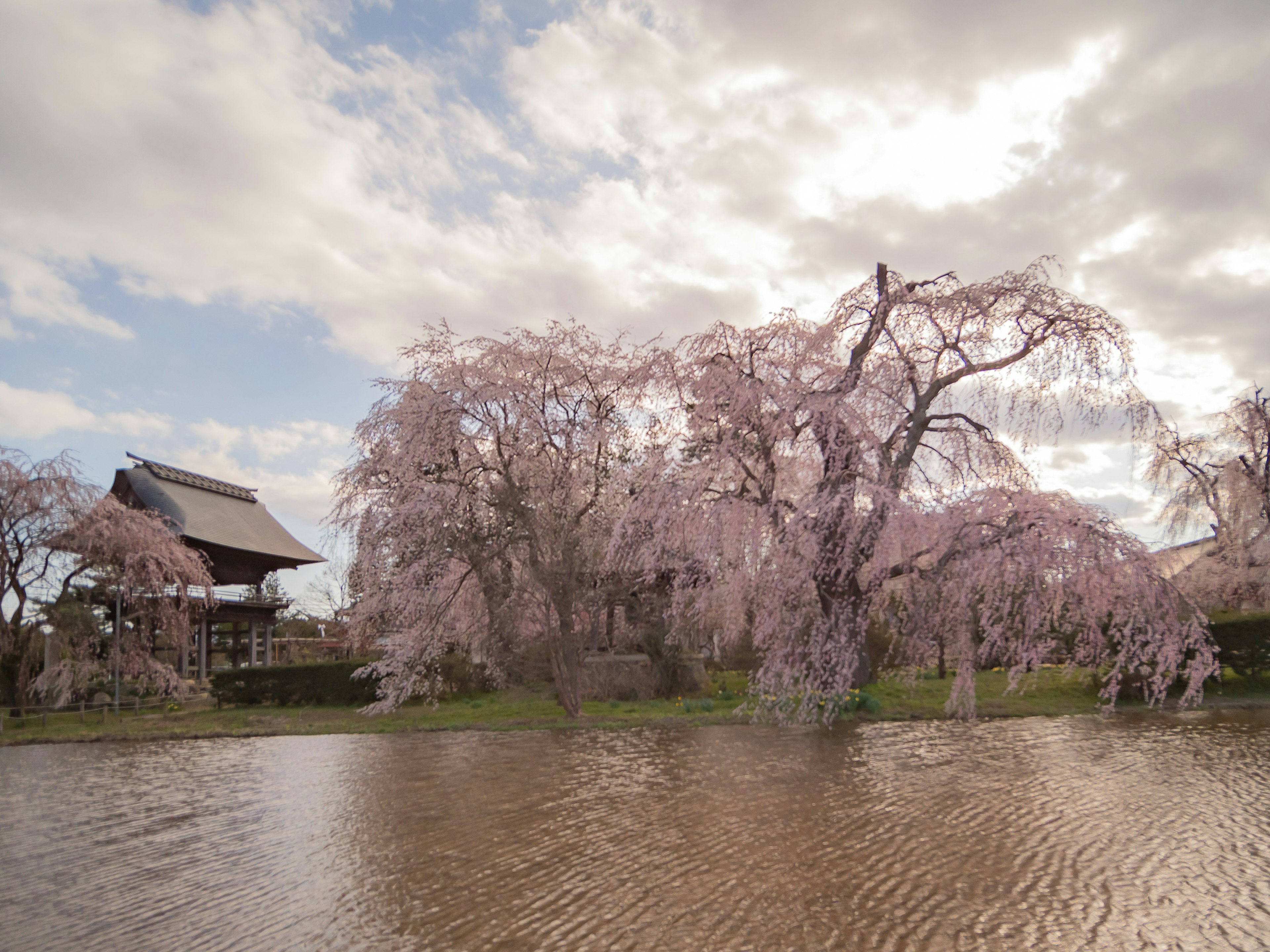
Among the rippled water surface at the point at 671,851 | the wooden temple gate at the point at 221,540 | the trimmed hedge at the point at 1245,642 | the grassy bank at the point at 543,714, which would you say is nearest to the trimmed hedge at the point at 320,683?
the grassy bank at the point at 543,714

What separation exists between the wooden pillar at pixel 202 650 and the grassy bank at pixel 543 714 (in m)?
6.19

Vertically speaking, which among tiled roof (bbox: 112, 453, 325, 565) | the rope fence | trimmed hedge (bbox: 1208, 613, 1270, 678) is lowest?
the rope fence

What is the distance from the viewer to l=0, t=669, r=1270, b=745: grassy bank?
587 inches

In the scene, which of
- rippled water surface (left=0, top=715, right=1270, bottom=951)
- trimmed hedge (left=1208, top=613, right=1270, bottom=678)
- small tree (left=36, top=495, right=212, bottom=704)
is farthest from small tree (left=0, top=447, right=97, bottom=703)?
trimmed hedge (left=1208, top=613, right=1270, bottom=678)

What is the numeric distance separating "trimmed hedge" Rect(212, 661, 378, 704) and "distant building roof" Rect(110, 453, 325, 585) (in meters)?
6.20

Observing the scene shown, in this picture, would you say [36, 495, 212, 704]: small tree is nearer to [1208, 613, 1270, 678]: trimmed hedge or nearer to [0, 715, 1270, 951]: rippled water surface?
[0, 715, 1270, 951]: rippled water surface

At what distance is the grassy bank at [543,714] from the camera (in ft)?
48.9

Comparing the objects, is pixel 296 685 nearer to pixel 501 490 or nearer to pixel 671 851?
pixel 501 490

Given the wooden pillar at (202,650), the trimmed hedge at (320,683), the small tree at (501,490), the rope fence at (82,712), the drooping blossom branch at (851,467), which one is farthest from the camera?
the wooden pillar at (202,650)

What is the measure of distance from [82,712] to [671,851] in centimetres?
1973

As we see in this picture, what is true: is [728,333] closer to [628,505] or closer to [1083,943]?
[628,505]

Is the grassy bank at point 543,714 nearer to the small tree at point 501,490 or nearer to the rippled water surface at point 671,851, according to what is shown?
the small tree at point 501,490

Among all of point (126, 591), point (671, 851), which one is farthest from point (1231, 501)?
point (126, 591)

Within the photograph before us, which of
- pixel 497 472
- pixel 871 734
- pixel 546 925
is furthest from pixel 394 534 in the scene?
pixel 546 925
